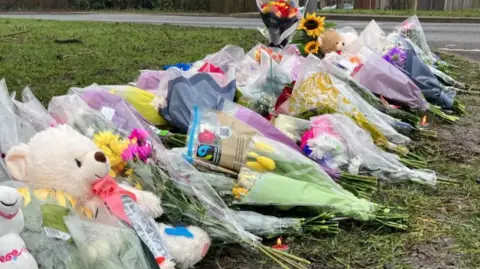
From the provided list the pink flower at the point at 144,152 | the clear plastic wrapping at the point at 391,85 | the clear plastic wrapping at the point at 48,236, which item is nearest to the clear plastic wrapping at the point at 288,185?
the pink flower at the point at 144,152

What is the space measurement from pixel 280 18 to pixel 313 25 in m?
0.30

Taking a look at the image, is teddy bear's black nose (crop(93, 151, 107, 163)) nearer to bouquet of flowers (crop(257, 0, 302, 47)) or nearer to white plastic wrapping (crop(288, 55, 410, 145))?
white plastic wrapping (crop(288, 55, 410, 145))

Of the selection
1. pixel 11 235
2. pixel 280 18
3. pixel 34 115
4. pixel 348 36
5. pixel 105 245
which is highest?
pixel 280 18

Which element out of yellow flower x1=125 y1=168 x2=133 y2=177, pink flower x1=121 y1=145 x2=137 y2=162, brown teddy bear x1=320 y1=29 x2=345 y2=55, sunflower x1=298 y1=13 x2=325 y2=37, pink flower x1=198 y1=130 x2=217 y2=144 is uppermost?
sunflower x1=298 y1=13 x2=325 y2=37

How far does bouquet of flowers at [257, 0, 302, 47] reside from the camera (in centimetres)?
514

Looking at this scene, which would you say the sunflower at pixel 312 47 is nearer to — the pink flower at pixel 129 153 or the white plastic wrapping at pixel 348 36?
the white plastic wrapping at pixel 348 36

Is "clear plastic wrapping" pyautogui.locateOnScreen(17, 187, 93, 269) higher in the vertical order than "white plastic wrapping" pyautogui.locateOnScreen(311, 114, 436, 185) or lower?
higher

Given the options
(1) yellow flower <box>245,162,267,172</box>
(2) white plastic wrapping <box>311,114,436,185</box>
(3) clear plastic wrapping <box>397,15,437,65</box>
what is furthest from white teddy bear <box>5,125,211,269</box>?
(3) clear plastic wrapping <box>397,15,437,65</box>

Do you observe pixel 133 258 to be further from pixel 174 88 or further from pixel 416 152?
pixel 416 152

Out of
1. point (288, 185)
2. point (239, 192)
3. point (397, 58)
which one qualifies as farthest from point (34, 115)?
point (397, 58)

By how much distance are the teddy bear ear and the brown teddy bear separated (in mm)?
3416

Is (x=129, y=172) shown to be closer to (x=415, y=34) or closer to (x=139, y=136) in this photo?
(x=139, y=136)

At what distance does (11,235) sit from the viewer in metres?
1.62

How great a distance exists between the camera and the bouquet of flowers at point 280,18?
5.14 meters
